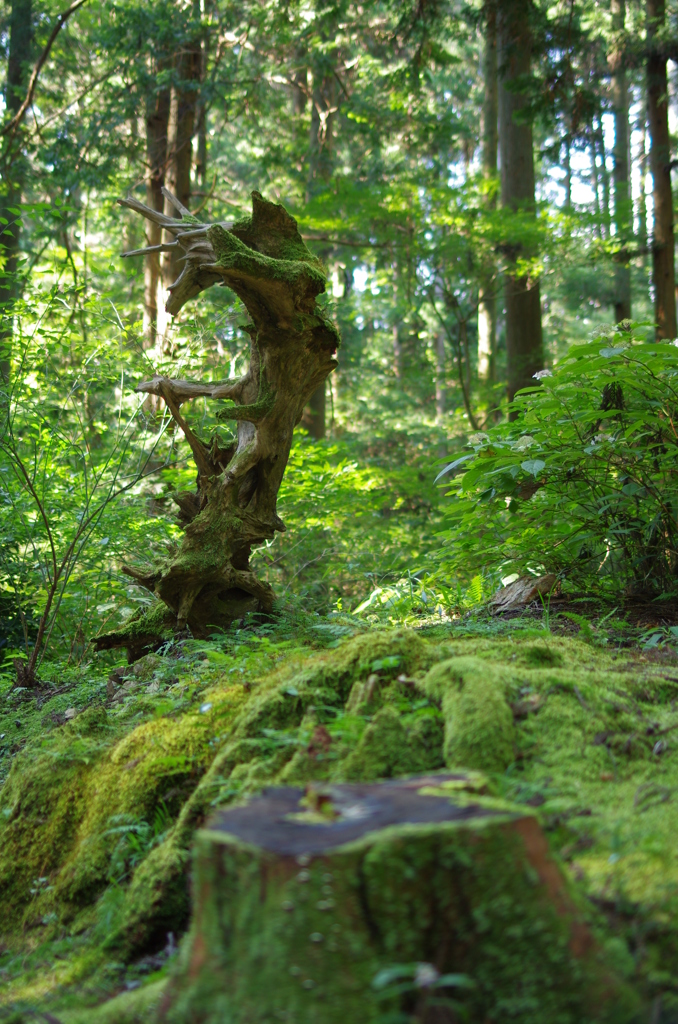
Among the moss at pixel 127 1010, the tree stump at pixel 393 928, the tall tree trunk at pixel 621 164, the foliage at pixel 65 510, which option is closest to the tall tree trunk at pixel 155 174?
the foliage at pixel 65 510

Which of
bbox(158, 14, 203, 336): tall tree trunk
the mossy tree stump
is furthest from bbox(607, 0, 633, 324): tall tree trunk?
the mossy tree stump

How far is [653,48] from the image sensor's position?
31.2ft

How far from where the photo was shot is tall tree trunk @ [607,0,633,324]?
9900mm

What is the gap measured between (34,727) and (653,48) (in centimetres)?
1104

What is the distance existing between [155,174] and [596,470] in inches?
346

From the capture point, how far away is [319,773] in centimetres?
192

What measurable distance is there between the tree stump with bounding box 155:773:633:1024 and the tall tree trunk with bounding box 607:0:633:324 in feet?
32.6

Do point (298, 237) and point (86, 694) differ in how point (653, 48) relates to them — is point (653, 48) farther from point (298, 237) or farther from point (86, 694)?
point (86, 694)

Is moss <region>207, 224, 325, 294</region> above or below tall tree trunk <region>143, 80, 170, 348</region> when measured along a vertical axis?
below

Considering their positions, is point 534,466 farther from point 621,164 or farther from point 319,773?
point 621,164

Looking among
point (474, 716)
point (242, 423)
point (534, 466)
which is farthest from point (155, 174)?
point (474, 716)

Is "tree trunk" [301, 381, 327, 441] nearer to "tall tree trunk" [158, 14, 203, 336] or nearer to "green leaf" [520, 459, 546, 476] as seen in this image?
"tall tree trunk" [158, 14, 203, 336]

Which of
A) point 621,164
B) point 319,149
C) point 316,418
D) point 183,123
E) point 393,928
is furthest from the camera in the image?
point 621,164

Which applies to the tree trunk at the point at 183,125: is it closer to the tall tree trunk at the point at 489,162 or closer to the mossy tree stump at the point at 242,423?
the tall tree trunk at the point at 489,162
